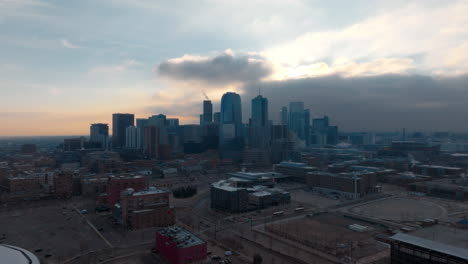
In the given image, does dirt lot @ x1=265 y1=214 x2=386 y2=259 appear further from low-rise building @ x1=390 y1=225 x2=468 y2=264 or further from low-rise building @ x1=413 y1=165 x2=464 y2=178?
low-rise building @ x1=413 y1=165 x2=464 y2=178

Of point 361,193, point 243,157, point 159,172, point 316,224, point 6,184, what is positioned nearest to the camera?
point 316,224

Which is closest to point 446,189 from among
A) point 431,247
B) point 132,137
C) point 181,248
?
point 431,247

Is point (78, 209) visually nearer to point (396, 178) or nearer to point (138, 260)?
point (138, 260)

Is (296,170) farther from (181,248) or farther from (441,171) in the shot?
(181,248)

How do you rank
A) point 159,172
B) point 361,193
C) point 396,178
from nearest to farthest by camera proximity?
1. point 361,193
2. point 396,178
3. point 159,172

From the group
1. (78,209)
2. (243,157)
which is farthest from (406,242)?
(243,157)

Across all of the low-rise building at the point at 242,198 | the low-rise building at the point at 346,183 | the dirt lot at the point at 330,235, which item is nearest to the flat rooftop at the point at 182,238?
the dirt lot at the point at 330,235
